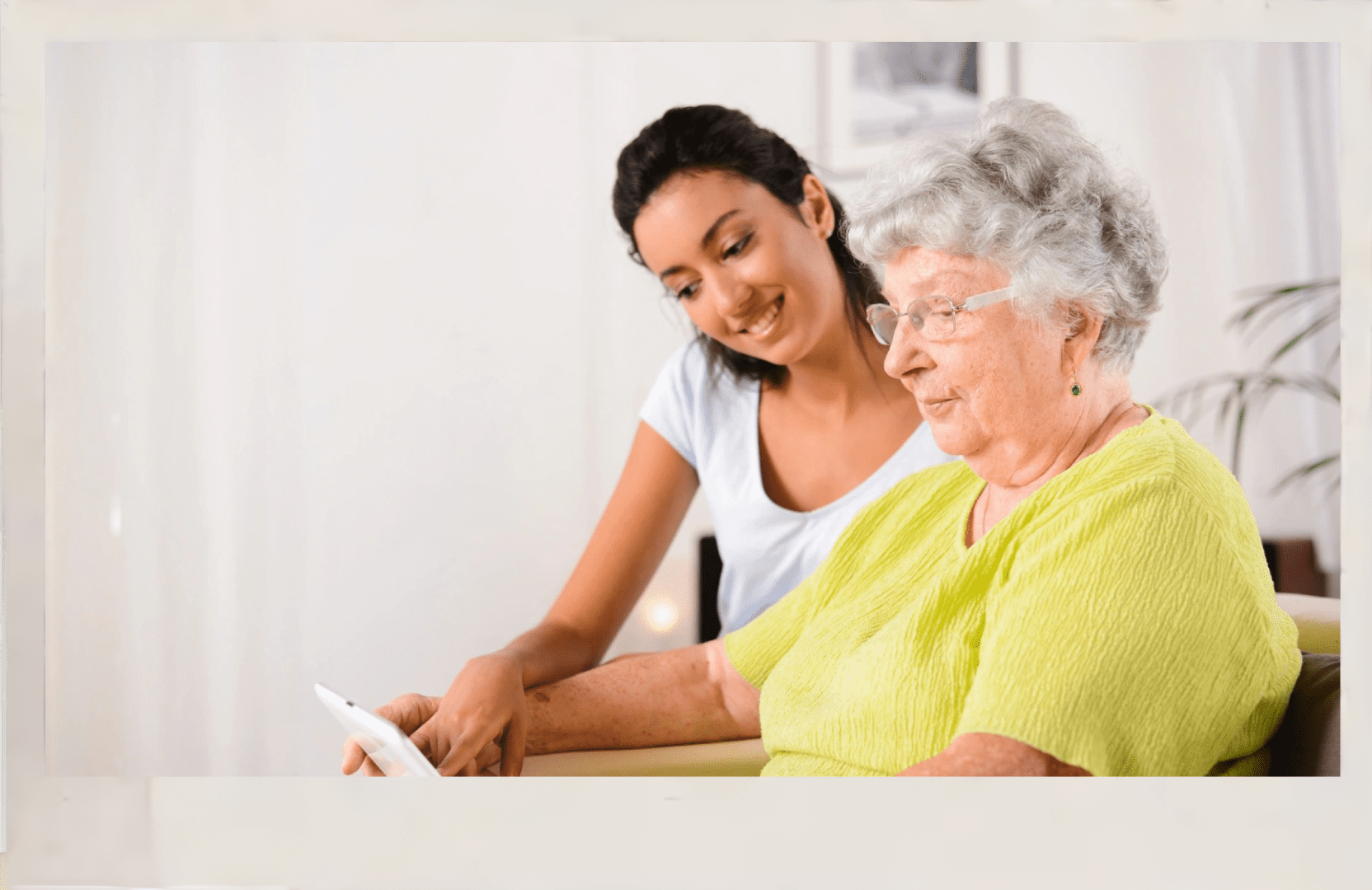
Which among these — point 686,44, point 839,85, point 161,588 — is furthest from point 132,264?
point 839,85

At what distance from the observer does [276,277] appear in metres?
2.24

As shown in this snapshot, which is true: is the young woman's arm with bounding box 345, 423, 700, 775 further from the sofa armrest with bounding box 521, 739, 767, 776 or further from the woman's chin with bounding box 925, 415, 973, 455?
the woman's chin with bounding box 925, 415, 973, 455

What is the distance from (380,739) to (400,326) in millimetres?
820

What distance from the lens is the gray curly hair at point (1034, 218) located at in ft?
6.35

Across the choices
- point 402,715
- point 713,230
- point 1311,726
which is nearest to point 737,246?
point 713,230

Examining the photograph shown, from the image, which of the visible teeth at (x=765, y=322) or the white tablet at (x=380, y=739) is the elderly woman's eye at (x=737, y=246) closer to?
the visible teeth at (x=765, y=322)

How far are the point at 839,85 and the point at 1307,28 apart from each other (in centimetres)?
97

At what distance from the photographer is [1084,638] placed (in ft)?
5.82

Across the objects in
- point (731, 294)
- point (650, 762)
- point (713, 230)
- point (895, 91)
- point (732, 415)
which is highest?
point (895, 91)

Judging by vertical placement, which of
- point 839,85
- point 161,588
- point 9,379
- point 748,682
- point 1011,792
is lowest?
point 1011,792

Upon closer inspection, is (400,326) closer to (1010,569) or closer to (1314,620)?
(1010,569)

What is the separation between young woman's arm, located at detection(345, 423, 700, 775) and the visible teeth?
0.29m

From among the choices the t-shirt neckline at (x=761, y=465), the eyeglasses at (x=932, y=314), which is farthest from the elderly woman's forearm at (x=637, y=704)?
the eyeglasses at (x=932, y=314)

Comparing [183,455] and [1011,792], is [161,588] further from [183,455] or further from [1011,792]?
[1011,792]
